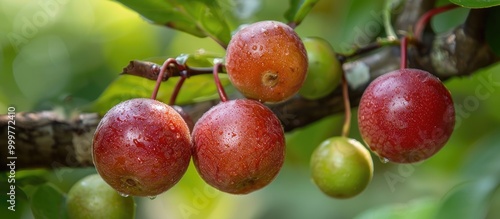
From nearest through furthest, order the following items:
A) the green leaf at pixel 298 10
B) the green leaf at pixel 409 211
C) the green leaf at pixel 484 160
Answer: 1. the green leaf at pixel 298 10
2. the green leaf at pixel 484 160
3. the green leaf at pixel 409 211

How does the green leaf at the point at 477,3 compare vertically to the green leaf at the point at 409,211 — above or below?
above

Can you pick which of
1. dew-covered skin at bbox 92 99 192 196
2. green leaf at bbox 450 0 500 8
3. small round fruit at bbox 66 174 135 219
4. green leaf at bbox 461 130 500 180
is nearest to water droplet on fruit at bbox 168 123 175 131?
dew-covered skin at bbox 92 99 192 196

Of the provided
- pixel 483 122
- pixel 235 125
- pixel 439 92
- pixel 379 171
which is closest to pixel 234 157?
pixel 235 125

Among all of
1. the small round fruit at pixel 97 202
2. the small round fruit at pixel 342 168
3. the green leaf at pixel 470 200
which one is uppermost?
the small round fruit at pixel 97 202

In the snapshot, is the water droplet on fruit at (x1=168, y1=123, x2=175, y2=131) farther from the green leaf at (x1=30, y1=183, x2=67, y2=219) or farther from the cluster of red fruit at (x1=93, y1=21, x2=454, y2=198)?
the green leaf at (x1=30, y1=183, x2=67, y2=219)

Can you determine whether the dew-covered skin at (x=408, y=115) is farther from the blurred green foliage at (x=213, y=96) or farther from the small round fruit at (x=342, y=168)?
the blurred green foliage at (x=213, y=96)

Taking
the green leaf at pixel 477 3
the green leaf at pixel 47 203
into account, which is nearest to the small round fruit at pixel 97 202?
the green leaf at pixel 47 203

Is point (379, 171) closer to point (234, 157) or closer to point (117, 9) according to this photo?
point (117, 9)
